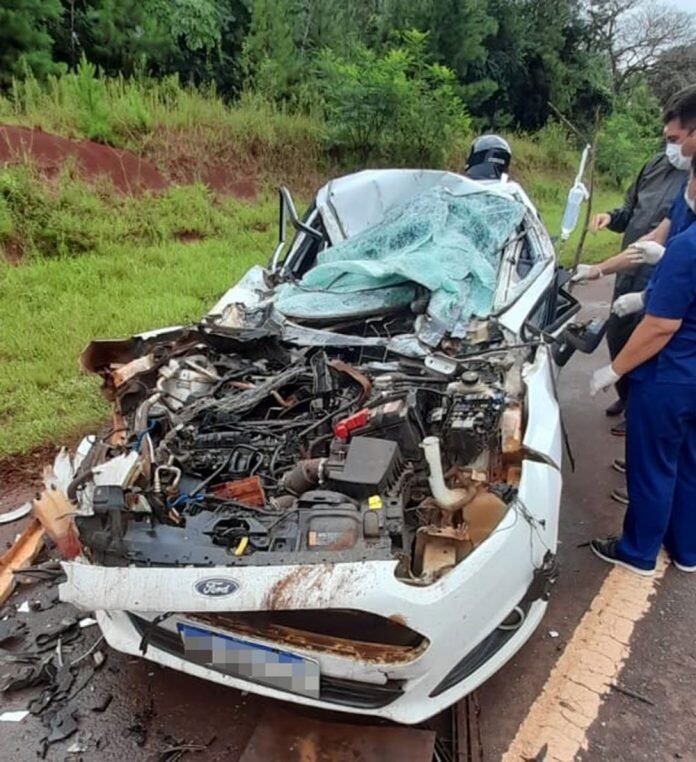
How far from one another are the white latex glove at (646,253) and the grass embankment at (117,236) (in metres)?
3.32

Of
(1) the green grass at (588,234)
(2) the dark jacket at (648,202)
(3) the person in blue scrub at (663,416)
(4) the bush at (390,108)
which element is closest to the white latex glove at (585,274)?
(2) the dark jacket at (648,202)

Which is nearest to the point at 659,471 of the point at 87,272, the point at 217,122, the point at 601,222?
the point at 601,222

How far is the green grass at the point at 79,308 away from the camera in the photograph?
14.3 ft

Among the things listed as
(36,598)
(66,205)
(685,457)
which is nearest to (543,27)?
(66,205)

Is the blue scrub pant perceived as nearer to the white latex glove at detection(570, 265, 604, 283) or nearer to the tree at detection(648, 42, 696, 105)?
the white latex glove at detection(570, 265, 604, 283)

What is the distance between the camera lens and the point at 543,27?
1750 centimetres

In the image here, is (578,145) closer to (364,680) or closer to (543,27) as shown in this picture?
(543,27)

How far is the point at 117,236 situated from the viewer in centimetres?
734

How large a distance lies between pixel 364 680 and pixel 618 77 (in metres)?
24.0

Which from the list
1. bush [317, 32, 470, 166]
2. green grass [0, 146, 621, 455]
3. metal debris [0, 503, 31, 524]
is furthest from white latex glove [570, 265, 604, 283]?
bush [317, 32, 470, 166]

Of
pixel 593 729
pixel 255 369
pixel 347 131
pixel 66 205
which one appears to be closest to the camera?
pixel 593 729

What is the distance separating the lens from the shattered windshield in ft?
10.7

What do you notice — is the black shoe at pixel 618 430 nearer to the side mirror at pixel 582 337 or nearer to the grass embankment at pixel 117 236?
the side mirror at pixel 582 337

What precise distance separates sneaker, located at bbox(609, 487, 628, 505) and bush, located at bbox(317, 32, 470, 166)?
8759mm
